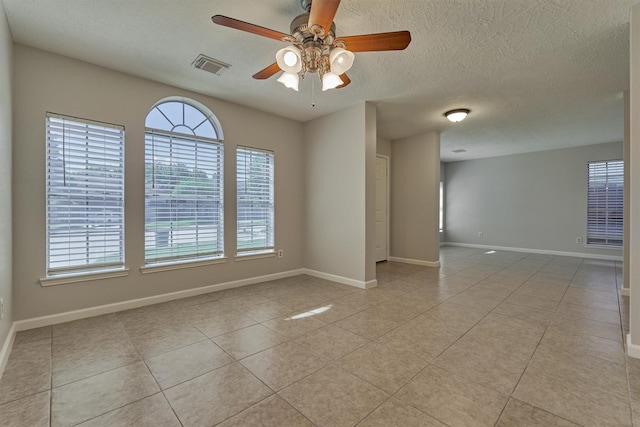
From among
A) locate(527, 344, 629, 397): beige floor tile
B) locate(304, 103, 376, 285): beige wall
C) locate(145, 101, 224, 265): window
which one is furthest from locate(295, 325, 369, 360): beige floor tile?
locate(145, 101, 224, 265): window

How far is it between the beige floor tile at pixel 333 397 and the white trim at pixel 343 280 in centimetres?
209

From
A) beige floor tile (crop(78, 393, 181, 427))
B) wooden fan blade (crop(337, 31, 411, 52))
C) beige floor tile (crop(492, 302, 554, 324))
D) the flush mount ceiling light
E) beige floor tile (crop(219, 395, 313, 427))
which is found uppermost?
the flush mount ceiling light

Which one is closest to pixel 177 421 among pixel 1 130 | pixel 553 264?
pixel 1 130

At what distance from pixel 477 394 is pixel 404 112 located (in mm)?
3804

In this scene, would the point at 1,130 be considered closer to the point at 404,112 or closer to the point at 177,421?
the point at 177,421

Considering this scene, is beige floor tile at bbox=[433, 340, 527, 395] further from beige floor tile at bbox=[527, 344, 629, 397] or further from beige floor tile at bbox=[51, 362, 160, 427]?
beige floor tile at bbox=[51, 362, 160, 427]

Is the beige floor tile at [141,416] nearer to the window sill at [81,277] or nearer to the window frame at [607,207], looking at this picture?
the window sill at [81,277]

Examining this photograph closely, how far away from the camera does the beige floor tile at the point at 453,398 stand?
1.49 m

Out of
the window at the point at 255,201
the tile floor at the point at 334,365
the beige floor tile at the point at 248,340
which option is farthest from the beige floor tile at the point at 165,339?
the window at the point at 255,201

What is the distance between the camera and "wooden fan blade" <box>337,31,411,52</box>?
5.83 ft

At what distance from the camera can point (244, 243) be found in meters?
4.15

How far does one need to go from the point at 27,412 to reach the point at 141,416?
2.11 ft

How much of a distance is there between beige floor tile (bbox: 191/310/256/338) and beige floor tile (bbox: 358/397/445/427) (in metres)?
1.53

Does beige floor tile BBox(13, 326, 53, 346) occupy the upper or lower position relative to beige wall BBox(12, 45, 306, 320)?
lower
